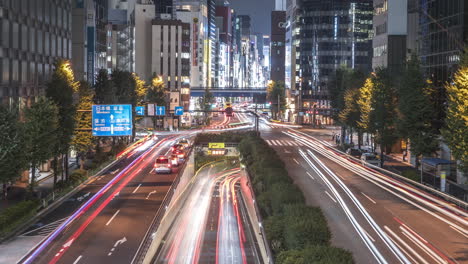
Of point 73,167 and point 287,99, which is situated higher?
point 287,99

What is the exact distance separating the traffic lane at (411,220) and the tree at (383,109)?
57.3 feet

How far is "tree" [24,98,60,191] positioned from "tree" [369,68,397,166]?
114 feet

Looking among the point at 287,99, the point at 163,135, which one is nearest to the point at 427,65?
the point at 163,135

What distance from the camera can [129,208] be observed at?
3831cm

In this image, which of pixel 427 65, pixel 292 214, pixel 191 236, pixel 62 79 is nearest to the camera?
pixel 292 214

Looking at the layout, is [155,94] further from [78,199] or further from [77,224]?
[77,224]

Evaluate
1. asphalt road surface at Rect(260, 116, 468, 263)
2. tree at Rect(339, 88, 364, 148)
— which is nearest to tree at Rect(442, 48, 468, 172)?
asphalt road surface at Rect(260, 116, 468, 263)

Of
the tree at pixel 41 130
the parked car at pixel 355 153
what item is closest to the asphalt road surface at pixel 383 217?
the parked car at pixel 355 153

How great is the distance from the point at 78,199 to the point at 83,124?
50.7 feet

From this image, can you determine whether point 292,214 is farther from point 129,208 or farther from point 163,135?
point 163,135

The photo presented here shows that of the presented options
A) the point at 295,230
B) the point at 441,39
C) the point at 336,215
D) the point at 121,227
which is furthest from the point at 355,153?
the point at 295,230

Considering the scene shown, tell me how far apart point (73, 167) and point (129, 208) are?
24072 millimetres

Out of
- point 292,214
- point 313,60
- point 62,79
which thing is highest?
point 313,60

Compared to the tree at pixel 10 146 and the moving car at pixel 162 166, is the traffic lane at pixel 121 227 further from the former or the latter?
the moving car at pixel 162 166
